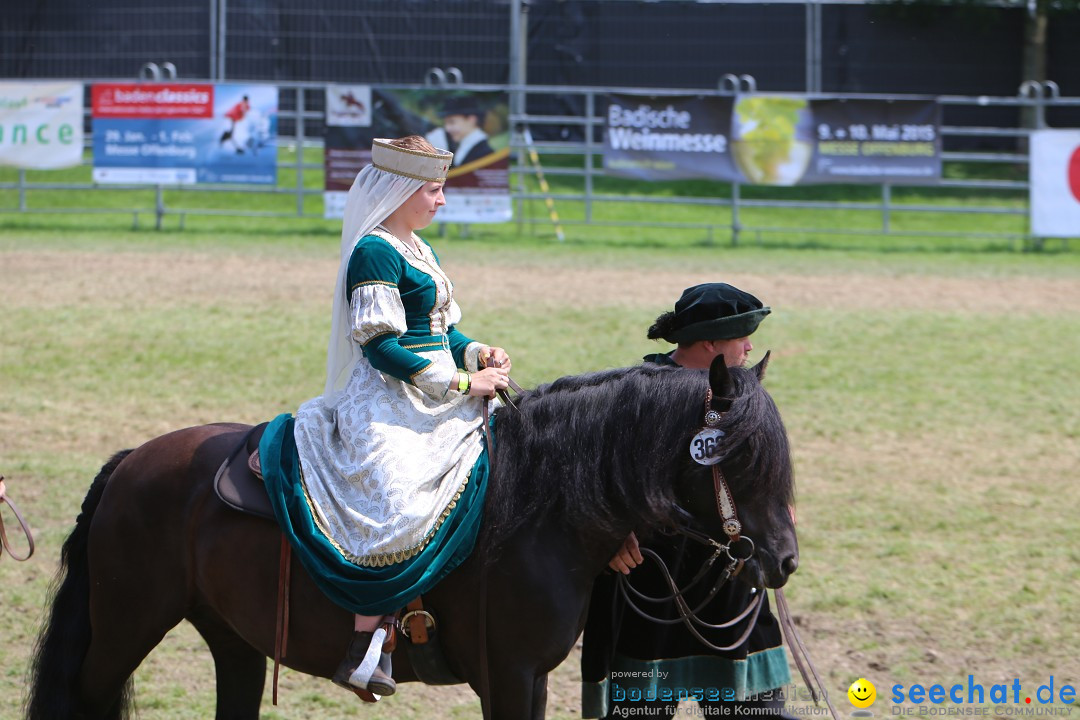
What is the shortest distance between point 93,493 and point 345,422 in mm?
995

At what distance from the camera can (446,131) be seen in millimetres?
15773

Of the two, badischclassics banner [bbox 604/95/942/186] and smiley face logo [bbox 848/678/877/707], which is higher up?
badischclassics banner [bbox 604/95/942/186]

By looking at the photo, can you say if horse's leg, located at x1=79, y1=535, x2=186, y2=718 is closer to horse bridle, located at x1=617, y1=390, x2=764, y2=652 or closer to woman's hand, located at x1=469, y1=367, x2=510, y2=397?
woman's hand, located at x1=469, y1=367, x2=510, y2=397

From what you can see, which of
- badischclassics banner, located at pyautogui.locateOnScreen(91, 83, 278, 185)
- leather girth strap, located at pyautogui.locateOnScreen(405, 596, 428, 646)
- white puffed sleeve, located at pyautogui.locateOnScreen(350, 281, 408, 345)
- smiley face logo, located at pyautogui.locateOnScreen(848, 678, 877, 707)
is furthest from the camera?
badischclassics banner, located at pyautogui.locateOnScreen(91, 83, 278, 185)

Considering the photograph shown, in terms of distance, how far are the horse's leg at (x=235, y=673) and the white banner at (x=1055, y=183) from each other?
1424cm

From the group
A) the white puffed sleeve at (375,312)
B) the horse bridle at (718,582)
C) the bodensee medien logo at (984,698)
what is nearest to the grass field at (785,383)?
the bodensee medien logo at (984,698)

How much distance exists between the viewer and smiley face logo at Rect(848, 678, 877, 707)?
432 cm

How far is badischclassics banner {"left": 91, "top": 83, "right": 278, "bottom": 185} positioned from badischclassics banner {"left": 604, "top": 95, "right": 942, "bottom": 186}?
4.64 meters

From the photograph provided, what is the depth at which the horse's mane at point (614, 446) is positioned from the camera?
3.01 m

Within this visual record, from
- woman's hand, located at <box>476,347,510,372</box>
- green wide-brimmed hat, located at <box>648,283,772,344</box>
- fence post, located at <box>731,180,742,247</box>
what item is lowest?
woman's hand, located at <box>476,347,510,372</box>

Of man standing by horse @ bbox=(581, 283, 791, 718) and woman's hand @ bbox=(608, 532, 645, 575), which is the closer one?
woman's hand @ bbox=(608, 532, 645, 575)

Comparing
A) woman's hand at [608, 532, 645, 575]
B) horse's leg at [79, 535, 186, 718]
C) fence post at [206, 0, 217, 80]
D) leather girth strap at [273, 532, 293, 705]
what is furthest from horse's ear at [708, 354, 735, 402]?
fence post at [206, 0, 217, 80]

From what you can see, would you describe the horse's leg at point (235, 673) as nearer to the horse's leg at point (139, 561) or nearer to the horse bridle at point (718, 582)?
the horse's leg at point (139, 561)

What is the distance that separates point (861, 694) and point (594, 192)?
15.0m
